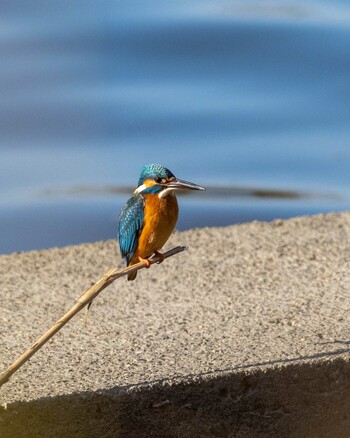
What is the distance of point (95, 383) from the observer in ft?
7.79

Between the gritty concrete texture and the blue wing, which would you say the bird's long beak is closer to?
the blue wing

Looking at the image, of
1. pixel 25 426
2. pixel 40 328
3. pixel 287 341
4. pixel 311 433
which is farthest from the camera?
pixel 40 328

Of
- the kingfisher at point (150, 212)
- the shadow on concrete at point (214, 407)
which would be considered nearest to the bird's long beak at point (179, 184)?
the kingfisher at point (150, 212)

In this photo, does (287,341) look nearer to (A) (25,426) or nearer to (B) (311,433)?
(B) (311,433)

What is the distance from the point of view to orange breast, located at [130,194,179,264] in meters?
2.26

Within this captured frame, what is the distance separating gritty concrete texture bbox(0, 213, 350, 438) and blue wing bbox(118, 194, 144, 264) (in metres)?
0.31

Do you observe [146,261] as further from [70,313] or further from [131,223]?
[70,313]

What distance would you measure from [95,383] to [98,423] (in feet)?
0.38

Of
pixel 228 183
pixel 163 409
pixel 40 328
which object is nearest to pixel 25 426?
pixel 163 409

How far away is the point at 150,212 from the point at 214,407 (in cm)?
47

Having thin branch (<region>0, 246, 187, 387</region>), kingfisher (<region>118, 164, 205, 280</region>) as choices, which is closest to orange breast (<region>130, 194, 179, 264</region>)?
kingfisher (<region>118, 164, 205, 280</region>)

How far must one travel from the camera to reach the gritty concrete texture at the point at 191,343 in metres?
2.32

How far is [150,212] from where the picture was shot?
227 cm

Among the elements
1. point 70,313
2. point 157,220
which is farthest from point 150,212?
point 70,313
